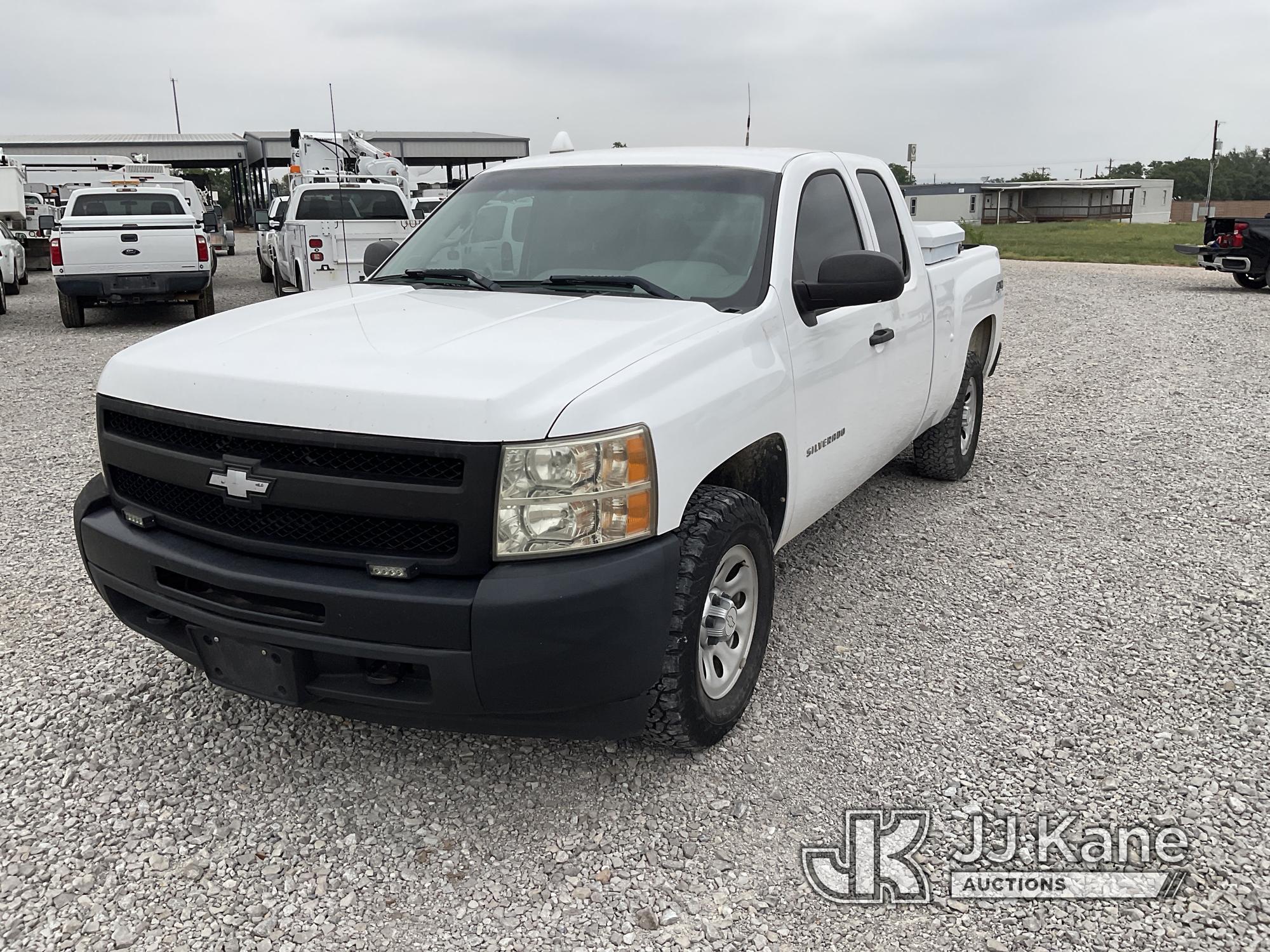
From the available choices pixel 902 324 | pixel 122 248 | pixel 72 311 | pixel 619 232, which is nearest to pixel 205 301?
pixel 122 248

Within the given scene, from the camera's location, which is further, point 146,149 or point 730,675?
point 146,149

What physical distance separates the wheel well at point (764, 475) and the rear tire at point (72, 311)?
12729mm

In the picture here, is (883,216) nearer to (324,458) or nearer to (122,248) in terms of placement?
(324,458)

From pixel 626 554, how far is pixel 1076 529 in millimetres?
3611

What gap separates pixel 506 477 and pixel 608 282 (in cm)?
135

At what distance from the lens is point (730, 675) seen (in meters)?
3.44

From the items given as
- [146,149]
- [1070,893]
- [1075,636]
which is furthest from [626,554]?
[146,149]

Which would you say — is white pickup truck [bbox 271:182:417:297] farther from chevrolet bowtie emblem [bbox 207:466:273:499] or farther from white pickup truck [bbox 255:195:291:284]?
chevrolet bowtie emblem [bbox 207:466:273:499]

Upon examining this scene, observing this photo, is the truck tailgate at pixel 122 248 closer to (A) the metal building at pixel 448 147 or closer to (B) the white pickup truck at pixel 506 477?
(B) the white pickup truck at pixel 506 477

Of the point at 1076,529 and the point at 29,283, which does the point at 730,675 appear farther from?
the point at 29,283

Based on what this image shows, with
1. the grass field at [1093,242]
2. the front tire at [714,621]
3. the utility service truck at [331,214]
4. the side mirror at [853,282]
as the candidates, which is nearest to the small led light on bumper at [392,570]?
the front tire at [714,621]

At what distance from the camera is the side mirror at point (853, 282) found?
3.62m

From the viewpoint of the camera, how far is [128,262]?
1323 centimetres

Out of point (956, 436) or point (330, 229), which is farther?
point (330, 229)
